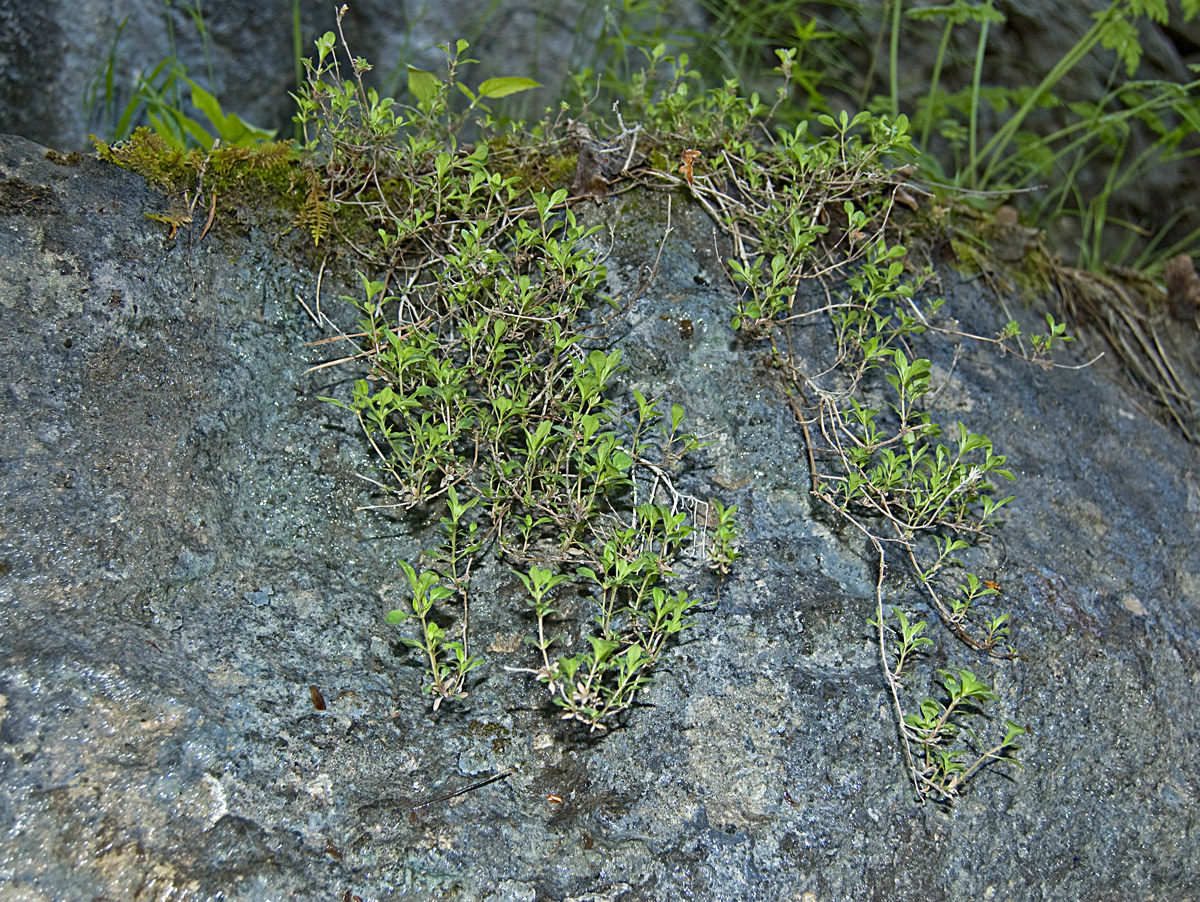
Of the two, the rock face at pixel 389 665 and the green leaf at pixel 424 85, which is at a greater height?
the green leaf at pixel 424 85

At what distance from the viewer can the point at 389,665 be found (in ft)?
7.07

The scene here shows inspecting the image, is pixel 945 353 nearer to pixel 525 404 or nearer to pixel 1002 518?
pixel 1002 518

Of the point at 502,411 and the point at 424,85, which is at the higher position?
the point at 424,85

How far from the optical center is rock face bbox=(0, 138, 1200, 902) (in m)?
1.78

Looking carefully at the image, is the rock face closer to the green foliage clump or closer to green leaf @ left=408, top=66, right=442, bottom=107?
the green foliage clump

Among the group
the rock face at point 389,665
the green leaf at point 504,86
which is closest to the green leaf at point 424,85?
the green leaf at point 504,86

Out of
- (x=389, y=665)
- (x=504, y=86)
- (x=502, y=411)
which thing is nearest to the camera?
(x=389, y=665)

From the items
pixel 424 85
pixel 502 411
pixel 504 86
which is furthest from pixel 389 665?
pixel 504 86

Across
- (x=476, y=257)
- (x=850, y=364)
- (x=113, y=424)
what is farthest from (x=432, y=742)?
(x=850, y=364)

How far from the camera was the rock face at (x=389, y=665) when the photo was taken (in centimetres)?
178

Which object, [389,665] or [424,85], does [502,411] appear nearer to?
[389,665]

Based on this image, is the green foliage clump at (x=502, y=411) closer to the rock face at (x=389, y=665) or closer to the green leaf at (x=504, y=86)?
the rock face at (x=389, y=665)

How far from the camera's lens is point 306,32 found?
4578 mm

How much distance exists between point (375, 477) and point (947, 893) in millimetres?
1811
